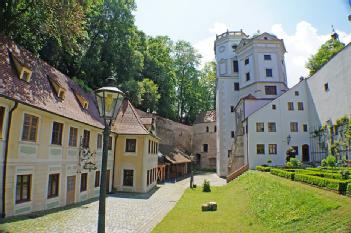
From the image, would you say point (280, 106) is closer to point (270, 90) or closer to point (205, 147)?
point (270, 90)

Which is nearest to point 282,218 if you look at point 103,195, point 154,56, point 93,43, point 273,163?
point 103,195

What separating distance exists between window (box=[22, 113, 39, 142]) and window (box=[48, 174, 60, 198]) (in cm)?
288

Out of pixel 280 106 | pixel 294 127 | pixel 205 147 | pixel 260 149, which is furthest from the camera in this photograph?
pixel 205 147

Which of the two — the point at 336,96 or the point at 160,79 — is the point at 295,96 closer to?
the point at 336,96

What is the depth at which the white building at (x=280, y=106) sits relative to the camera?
2875 cm

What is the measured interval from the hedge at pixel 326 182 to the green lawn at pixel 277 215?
0.38 metres

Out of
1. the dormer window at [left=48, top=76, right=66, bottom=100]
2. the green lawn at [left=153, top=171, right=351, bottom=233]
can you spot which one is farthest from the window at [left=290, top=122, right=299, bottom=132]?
the dormer window at [left=48, top=76, right=66, bottom=100]

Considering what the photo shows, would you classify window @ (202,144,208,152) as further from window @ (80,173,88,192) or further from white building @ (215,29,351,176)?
window @ (80,173,88,192)

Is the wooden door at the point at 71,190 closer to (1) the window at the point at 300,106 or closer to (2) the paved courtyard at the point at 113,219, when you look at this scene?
(2) the paved courtyard at the point at 113,219

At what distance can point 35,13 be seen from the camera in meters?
21.1

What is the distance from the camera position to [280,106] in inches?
1372

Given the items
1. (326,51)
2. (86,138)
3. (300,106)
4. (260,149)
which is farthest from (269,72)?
(86,138)

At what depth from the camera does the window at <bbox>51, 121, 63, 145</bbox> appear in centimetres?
1643

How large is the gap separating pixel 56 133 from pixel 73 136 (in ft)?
→ 6.75
